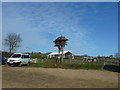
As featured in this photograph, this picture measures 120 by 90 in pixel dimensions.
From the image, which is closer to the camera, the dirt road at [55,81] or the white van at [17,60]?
the dirt road at [55,81]

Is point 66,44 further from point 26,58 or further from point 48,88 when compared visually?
point 48,88

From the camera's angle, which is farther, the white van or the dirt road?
the white van

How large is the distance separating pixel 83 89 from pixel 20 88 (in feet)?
10.0

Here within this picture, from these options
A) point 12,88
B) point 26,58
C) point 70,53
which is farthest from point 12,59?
point 70,53

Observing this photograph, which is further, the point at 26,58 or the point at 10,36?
the point at 10,36

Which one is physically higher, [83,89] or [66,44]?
[66,44]

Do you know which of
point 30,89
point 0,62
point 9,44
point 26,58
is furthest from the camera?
point 9,44

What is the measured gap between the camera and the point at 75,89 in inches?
333

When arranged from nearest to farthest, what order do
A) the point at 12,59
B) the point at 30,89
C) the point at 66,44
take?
the point at 30,89 < the point at 12,59 < the point at 66,44

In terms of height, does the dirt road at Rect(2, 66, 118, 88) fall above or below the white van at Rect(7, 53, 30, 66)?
below

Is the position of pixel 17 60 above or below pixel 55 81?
above

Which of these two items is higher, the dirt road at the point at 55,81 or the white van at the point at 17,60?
the white van at the point at 17,60

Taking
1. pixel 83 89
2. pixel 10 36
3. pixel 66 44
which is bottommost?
pixel 83 89

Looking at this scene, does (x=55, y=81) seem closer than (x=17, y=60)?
Yes
